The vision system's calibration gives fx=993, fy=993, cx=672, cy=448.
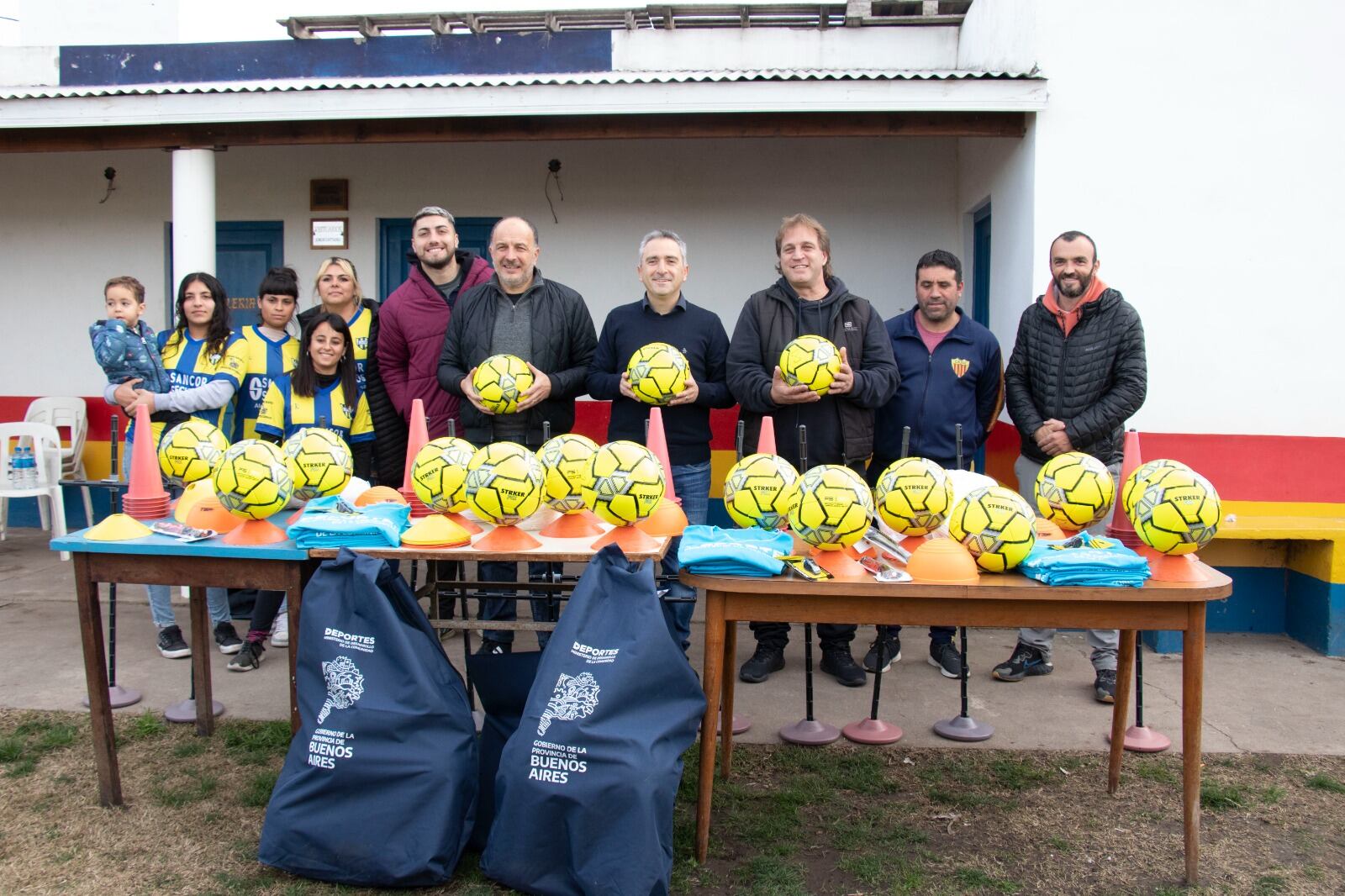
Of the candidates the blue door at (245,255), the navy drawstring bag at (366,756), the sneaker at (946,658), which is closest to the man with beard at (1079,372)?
the sneaker at (946,658)

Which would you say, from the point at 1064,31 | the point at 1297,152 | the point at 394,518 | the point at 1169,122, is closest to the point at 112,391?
the point at 394,518

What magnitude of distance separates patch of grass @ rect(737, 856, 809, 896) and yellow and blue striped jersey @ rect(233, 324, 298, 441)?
129 inches

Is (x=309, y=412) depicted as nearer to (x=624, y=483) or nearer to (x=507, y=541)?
(x=507, y=541)

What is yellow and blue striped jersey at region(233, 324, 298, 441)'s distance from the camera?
5.00 m

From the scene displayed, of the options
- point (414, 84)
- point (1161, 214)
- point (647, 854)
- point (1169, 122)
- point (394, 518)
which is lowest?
point (647, 854)

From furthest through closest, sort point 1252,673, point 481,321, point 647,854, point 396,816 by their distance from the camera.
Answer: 1. point 1252,673
2. point 481,321
3. point 396,816
4. point 647,854

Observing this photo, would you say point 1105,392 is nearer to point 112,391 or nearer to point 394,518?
point 394,518

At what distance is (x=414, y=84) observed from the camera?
6309 mm

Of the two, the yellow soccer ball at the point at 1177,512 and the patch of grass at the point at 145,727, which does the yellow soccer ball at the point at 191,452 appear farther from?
the yellow soccer ball at the point at 1177,512

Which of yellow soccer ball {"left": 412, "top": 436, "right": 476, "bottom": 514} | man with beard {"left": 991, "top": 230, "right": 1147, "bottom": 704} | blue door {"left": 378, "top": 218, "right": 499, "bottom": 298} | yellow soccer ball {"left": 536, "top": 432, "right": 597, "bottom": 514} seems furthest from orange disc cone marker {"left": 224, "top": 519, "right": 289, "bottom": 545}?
blue door {"left": 378, "top": 218, "right": 499, "bottom": 298}

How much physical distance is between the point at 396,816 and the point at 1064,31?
17.7ft

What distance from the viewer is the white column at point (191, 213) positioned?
676 centimetres

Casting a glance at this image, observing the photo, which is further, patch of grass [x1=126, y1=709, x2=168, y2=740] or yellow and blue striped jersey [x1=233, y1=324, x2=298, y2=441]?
yellow and blue striped jersey [x1=233, y1=324, x2=298, y2=441]

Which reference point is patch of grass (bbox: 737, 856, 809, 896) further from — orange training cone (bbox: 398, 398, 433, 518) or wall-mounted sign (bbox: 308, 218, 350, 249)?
wall-mounted sign (bbox: 308, 218, 350, 249)
